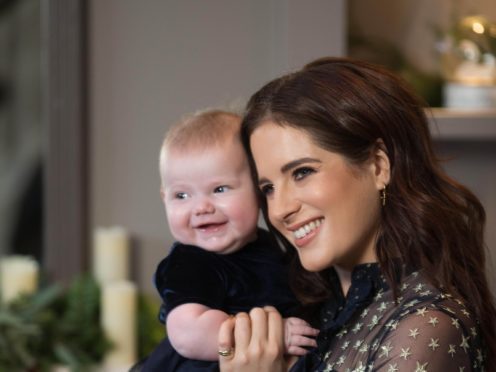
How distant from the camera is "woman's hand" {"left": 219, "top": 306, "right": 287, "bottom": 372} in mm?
1424

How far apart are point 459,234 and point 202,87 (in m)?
1.66

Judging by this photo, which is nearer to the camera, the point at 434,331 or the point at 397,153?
the point at 434,331

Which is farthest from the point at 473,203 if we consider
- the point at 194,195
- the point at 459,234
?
the point at 194,195

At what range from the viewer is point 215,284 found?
61.2 inches

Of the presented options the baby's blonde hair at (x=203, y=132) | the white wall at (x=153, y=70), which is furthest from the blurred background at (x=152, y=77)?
the baby's blonde hair at (x=203, y=132)

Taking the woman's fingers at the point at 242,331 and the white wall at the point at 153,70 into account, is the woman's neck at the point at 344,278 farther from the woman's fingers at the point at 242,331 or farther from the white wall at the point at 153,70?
the white wall at the point at 153,70

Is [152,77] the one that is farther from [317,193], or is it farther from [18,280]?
[317,193]

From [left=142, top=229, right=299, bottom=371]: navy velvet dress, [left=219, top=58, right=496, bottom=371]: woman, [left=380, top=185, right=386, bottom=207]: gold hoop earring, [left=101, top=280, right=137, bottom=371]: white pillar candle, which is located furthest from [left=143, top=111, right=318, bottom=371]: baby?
[left=101, top=280, right=137, bottom=371]: white pillar candle

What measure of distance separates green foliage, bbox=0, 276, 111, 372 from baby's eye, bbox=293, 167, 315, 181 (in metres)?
1.54

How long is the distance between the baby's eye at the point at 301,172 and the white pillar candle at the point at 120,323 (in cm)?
148

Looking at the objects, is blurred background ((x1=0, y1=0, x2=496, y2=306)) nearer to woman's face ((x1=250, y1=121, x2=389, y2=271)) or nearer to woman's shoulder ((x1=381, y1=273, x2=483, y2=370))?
woman's face ((x1=250, y1=121, x2=389, y2=271))

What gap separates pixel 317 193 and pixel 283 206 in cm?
6

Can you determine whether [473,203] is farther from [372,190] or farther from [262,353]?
[262,353]

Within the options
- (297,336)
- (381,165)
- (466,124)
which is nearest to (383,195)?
(381,165)
